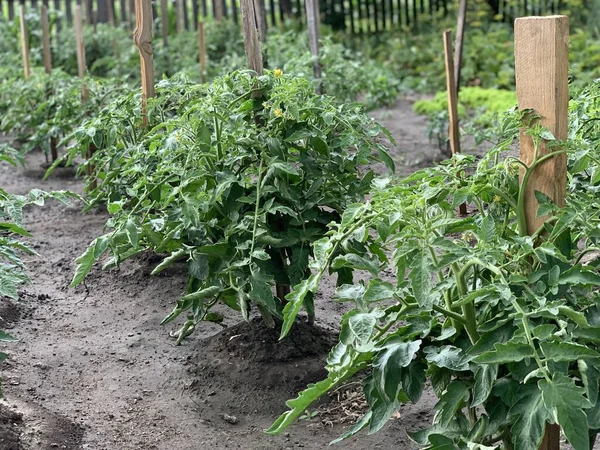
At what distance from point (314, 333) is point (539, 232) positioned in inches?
66.3

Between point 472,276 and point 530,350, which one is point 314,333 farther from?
point 530,350

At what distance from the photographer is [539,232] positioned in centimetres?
271

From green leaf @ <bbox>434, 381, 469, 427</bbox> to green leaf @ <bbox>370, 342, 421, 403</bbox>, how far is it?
0.14m

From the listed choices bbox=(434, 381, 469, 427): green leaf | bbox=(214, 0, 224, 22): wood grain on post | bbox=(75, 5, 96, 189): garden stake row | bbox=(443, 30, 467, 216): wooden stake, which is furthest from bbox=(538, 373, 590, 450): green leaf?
bbox=(214, 0, 224, 22): wood grain on post

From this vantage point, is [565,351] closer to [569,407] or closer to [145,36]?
[569,407]

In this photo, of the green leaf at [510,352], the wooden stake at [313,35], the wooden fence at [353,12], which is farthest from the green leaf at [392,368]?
the wooden fence at [353,12]

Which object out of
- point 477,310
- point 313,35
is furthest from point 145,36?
point 477,310

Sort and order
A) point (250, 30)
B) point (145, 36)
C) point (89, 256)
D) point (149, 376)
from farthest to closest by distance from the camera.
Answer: point (145, 36), point (250, 30), point (149, 376), point (89, 256)

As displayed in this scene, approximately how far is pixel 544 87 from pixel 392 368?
36.6 inches

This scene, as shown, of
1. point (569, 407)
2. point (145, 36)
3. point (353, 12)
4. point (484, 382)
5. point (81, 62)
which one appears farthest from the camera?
point (353, 12)

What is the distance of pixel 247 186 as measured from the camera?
3.76 metres

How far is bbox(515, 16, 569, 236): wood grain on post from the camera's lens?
2.67 meters

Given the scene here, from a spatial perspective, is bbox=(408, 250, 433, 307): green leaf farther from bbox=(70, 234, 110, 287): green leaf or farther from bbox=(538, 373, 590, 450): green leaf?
bbox=(70, 234, 110, 287): green leaf

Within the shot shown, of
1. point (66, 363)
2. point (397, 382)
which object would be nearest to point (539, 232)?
point (397, 382)
